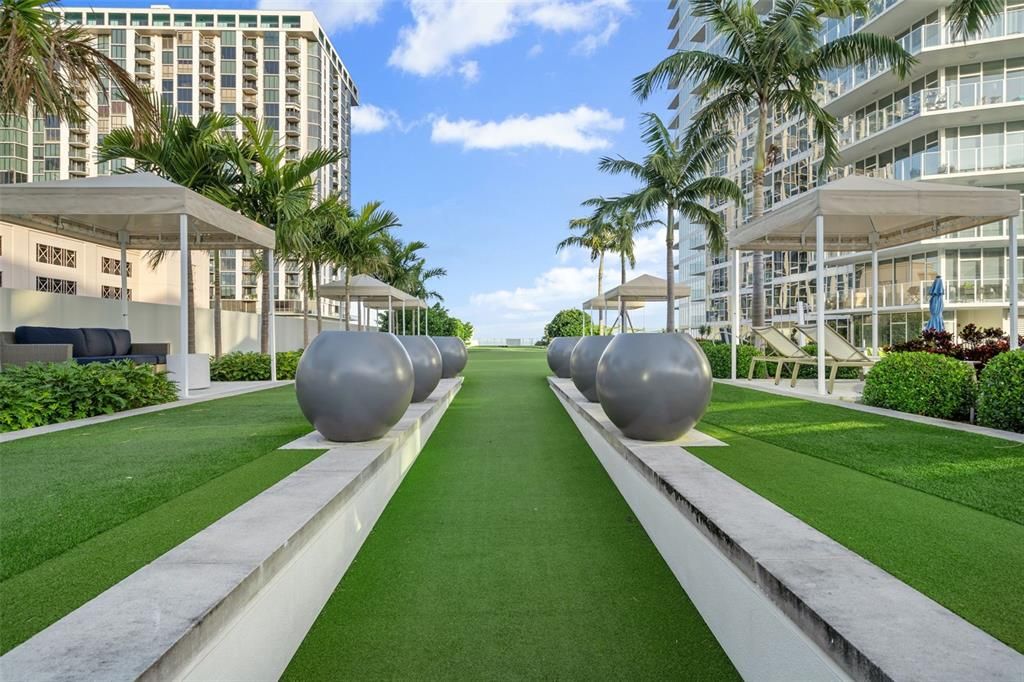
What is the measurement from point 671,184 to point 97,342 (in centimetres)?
1959

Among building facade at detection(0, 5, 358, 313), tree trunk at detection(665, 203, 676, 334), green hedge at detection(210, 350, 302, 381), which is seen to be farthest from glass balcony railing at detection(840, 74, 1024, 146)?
building facade at detection(0, 5, 358, 313)

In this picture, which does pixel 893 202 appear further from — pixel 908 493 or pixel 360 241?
pixel 360 241

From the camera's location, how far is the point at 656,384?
545 centimetres

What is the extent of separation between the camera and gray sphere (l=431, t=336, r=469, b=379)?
48.0 ft

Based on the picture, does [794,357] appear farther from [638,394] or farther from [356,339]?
[356,339]

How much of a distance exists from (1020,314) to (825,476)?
1248 inches

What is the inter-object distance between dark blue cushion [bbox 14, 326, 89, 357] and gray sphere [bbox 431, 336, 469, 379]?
23.9ft

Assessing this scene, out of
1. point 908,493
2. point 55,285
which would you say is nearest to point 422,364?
point 908,493

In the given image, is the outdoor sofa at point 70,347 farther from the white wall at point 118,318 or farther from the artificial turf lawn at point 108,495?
the artificial turf lawn at point 108,495

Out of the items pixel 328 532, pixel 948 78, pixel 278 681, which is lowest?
pixel 278 681

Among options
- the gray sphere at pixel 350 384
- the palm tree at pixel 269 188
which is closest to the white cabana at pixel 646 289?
the palm tree at pixel 269 188

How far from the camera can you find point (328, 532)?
346cm

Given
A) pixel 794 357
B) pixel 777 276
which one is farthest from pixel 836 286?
pixel 794 357

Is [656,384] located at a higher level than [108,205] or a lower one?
lower
